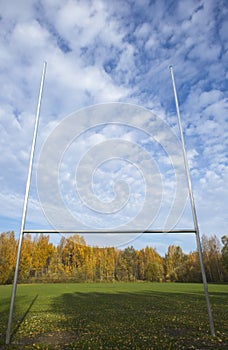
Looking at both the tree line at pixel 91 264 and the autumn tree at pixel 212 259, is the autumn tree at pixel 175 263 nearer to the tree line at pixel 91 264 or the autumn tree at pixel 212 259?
the tree line at pixel 91 264

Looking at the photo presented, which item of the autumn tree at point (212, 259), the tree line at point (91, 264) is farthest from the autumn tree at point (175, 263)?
the autumn tree at point (212, 259)

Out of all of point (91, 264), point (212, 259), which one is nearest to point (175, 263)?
point (212, 259)

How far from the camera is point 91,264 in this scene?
47.0 m

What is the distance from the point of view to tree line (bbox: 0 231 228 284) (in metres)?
38.6

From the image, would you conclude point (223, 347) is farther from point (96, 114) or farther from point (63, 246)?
point (63, 246)

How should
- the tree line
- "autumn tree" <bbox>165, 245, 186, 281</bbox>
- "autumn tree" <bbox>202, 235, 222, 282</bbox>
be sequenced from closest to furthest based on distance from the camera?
the tree line, "autumn tree" <bbox>202, 235, 222, 282</bbox>, "autumn tree" <bbox>165, 245, 186, 281</bbox>

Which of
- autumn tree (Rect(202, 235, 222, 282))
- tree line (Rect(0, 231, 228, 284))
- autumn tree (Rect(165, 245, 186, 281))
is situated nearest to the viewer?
tree line (Rect(0, 231, 228, 284))

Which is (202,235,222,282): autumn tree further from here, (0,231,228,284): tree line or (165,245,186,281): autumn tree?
(165,245,186,281): autumn tree

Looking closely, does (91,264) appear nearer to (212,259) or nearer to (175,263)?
(175,263)

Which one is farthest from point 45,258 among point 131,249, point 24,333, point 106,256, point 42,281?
point 24,333

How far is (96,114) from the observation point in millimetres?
7777

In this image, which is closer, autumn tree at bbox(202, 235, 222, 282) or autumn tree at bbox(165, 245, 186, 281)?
autumn tree at bbox(202, 235, 222, 282)

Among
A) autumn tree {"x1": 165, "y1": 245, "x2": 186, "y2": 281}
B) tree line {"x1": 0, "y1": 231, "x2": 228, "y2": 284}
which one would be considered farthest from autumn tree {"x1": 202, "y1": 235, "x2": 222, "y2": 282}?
autumn tree {"x1": 165, "y1": 245, "x2": 186, "y2": 281}

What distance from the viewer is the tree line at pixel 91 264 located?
38597 mm
